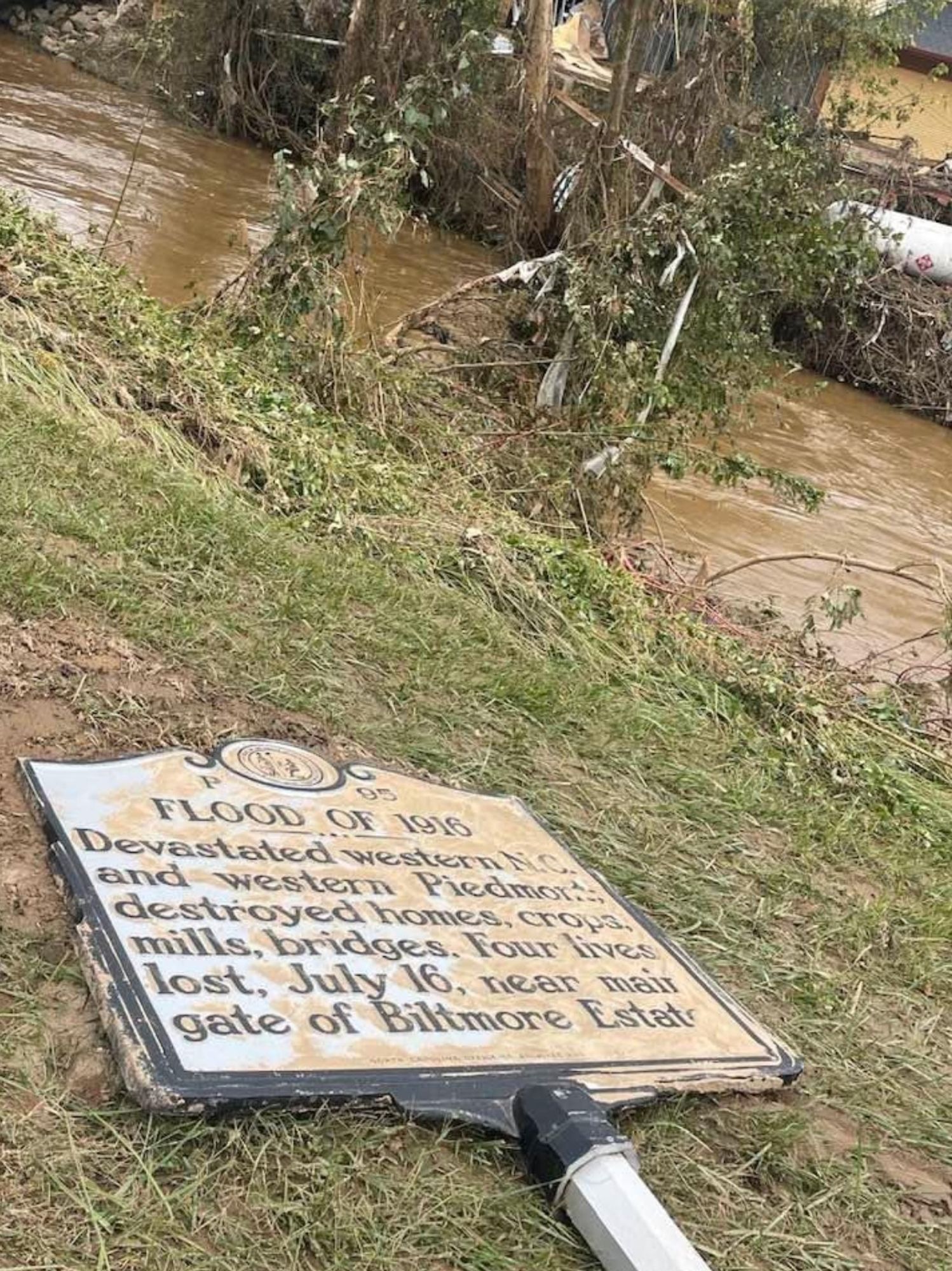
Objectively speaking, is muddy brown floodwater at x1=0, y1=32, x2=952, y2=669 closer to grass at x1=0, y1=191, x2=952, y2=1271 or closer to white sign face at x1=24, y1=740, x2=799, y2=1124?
grass at x1=0, y1=191, x2=952, y2=1271

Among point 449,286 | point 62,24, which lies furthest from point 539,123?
point 62,24

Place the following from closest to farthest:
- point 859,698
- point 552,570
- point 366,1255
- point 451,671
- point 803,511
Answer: point 366,1255, point 451,671, point 552,570, point 859,698, point 803,511

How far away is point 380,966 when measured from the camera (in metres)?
2.53

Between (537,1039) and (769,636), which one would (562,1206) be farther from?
(769,636)

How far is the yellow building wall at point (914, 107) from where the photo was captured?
67.6 feet

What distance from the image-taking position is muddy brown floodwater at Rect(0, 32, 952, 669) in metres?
9.09

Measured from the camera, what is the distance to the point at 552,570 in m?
5.36

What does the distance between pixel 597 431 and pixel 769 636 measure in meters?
1.37

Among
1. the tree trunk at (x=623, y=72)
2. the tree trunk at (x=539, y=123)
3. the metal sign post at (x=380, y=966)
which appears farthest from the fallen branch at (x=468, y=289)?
the tree trunk at (x=539, y=123)

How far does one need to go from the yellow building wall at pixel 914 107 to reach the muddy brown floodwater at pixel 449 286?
705 cm

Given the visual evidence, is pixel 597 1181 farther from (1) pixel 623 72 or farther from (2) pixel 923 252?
(2) pixel 923 252

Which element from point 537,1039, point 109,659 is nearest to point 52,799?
point 109,659

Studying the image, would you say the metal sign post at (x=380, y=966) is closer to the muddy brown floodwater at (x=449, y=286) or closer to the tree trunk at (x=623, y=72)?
the muddy brown floodwater at (x=449, y=286)

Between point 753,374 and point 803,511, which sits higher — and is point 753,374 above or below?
above
